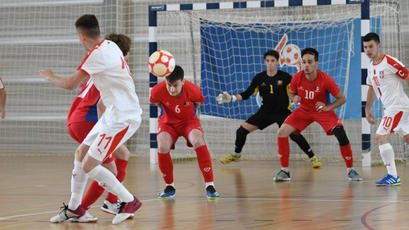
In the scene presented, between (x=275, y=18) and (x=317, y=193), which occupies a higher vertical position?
(x=275, y=18)

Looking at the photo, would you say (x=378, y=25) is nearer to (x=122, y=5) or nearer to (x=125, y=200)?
(x=122, y=5)

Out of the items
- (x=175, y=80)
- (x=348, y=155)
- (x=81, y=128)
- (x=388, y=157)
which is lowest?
(x=348, y=155)

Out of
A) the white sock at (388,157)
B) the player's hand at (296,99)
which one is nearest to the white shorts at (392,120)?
the white sock at (388,157)

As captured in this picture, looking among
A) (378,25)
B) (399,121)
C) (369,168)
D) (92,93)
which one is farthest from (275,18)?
(92,93)

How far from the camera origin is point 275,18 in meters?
12.7

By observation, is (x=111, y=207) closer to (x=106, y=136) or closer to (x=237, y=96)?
(x=106, y=136)

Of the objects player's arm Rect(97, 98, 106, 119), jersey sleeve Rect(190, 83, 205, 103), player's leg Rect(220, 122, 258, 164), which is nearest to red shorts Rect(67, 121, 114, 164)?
player's arm Rect(97, 98, 106, 119)

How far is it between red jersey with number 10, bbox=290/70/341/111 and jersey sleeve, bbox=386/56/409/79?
3.04 ft

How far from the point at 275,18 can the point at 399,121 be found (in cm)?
542

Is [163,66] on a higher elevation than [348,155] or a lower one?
higher

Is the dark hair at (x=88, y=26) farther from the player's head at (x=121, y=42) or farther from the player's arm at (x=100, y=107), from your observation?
the player's head at (x=121, y=42)

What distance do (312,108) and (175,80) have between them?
2.57 meters

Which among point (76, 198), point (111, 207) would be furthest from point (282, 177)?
point (76, 198)

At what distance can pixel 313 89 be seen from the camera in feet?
27.9
